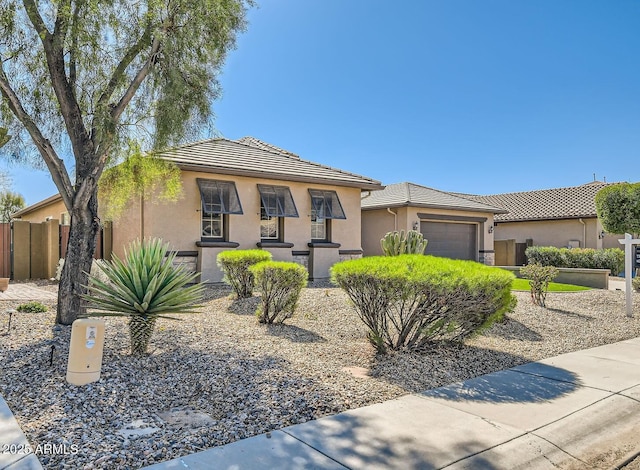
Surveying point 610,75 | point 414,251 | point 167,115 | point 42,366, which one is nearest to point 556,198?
point 610,75

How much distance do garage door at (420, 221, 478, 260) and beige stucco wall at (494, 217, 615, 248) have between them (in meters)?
A: 5.52

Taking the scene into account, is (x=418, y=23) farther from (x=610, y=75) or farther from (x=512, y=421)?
(x=512, y=421)

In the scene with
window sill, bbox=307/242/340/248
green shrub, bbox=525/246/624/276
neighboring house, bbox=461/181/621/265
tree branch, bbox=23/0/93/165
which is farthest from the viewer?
neighboring house, bbox=461/181/621/265

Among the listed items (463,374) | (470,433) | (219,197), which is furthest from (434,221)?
(470,433)

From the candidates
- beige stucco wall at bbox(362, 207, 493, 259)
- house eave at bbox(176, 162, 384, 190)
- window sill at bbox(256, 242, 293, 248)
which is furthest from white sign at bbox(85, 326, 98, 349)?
beige stucco wall at bbox(362, 207, 493, 259)

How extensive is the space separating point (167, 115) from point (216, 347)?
413 cm

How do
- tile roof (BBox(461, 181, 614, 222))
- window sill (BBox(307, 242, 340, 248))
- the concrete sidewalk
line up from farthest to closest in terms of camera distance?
tile roof (BBox(461, 181, 614, 222)) < window sill (BBox(307, 242, 340, 248)) < the concrete sidewalk

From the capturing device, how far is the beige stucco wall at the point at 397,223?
803 inches

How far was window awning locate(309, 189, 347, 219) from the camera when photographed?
16.6m

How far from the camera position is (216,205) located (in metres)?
14.4

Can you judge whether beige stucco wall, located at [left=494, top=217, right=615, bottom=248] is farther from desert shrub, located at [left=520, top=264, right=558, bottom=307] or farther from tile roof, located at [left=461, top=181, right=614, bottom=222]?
desert shrub, located at [left=520, top=264, right=558, bottom=307]

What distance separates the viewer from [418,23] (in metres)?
13.3

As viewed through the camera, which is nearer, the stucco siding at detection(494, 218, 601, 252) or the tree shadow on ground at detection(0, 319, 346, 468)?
the tree shadow on ground at detection(0, 319, 346, 468)

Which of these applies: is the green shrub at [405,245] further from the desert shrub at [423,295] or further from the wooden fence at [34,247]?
the wooden fence at [34,247]
